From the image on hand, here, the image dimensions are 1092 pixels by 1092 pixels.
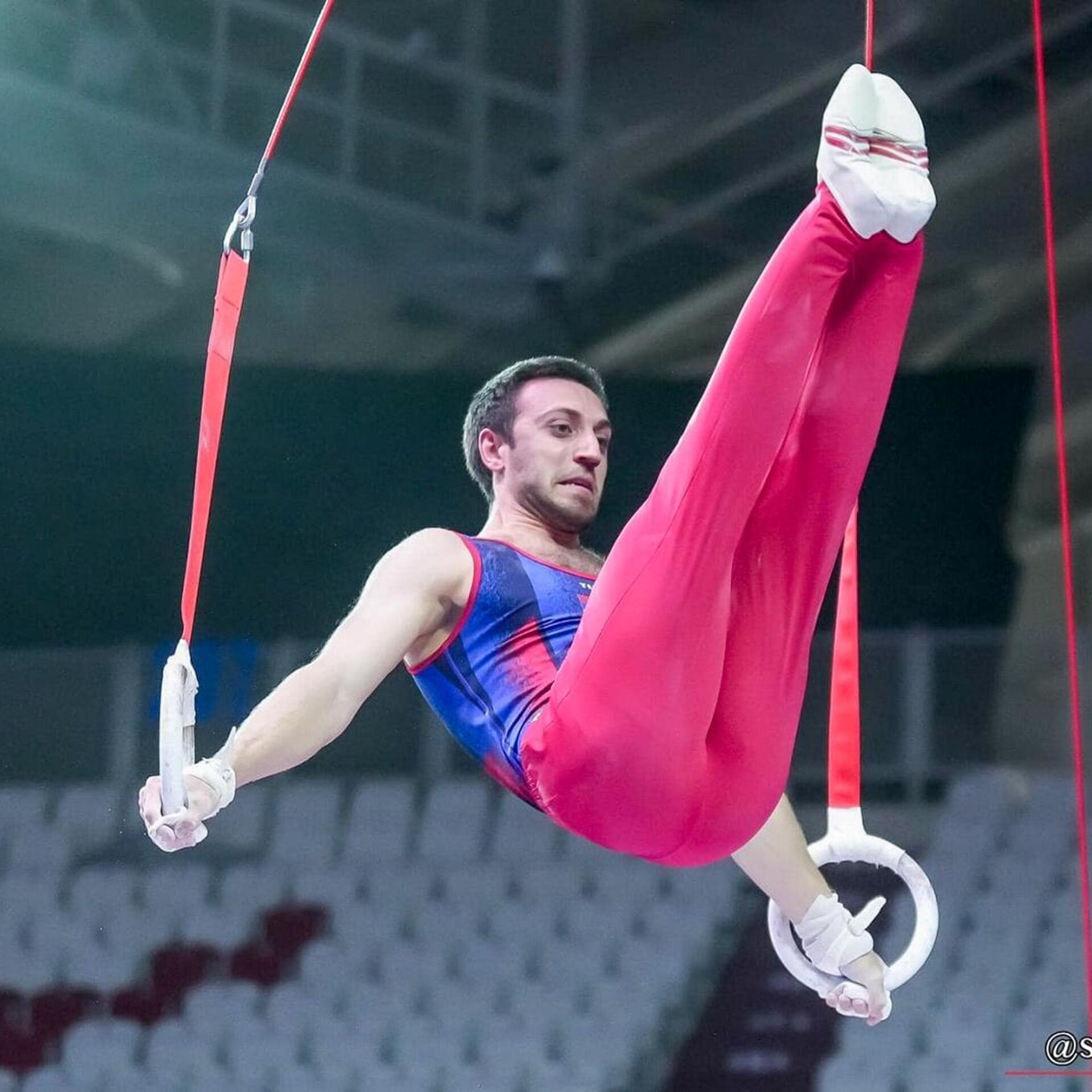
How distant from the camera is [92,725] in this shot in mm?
6633

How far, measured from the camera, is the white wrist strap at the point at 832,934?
9.50 feet

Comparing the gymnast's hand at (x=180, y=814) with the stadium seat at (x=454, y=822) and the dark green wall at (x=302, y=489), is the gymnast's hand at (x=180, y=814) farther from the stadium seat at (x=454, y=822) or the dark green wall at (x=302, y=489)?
the dark green wall at (x=302, y=489)

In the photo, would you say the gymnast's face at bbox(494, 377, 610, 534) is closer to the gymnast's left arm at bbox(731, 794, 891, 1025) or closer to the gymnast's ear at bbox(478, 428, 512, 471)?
the gymnast's ear at bbox(478, 428, 512, 471)

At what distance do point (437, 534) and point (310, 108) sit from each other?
4.34 meters

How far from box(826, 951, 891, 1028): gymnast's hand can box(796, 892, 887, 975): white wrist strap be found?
1 centimetres

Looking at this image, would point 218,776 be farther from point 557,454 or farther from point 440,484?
point 440,484

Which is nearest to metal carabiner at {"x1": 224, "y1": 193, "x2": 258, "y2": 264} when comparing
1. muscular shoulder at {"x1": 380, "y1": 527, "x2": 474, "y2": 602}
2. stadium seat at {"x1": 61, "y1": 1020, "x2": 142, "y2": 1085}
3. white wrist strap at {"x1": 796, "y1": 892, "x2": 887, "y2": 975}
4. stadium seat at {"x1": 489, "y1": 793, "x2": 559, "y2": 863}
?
muscular shoulder at {"x1": 380, "y1": 527, "x2": 474, "y2": 602}

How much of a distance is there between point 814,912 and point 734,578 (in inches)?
24.5

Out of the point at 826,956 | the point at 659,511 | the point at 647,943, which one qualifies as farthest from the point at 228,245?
the point at 647,943

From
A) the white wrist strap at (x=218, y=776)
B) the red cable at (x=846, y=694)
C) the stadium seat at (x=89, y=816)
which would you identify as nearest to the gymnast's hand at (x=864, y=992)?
the red cable at (x=846, y=694)

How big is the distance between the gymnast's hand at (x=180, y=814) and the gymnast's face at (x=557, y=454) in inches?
34.7

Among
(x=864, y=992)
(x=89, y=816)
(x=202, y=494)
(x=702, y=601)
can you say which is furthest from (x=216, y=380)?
(x=89, y=816)

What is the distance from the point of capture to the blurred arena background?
5.98 metres

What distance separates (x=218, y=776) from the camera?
225cm
